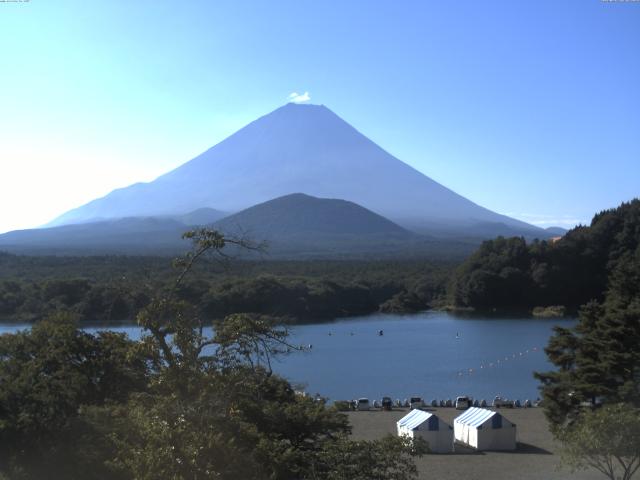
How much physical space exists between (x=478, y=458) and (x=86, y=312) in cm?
1527

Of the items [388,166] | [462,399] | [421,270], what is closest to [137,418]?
[462,399]

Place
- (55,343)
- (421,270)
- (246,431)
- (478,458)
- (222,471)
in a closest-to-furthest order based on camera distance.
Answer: (222,471)
(246,431)
(55,343)
(478,458)
(421,270)

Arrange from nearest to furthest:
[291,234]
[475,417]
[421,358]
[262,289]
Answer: [475,417]
[421,358]
[262,289]
[291,234]

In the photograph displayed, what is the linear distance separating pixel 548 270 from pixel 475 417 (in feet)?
66.5

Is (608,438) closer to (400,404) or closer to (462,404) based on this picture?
(462,404)

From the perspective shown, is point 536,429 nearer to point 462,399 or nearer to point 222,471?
point 462,399

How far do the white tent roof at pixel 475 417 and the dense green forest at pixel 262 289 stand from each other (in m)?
8.02

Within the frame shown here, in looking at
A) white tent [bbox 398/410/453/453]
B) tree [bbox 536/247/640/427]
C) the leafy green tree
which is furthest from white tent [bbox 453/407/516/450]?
the leafy green tree

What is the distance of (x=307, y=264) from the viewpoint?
3812cm

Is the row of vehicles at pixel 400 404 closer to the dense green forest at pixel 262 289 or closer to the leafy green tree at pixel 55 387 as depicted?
the dense green forest at pixel 262 289

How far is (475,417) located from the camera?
9.81 metres

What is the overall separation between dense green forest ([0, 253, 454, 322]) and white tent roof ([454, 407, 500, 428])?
8022mm

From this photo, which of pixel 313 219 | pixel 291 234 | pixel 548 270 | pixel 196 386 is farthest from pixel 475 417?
pixel 313 219

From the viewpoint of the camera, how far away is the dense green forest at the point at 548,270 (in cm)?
2881
